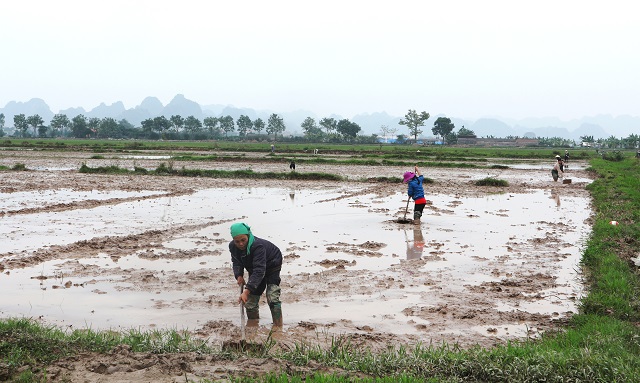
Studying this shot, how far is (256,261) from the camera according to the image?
6012 millimetres

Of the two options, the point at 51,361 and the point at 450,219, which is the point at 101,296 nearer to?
the point at 51,361

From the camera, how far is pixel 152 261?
9484 millimetres

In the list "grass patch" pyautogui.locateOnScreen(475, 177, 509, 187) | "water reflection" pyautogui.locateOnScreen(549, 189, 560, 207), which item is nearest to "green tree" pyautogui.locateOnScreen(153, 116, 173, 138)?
"grass patch" pyautogui.locateOnScreen(475, 177, 509, 187)

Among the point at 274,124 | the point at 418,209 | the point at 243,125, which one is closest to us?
the point at 418,209

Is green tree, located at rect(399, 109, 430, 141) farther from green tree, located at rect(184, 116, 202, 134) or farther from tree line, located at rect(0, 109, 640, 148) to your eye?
green tree, located at rect(184, 116, 202, 134)

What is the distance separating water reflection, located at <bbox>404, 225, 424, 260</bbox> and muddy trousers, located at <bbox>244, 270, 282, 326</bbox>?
436cm

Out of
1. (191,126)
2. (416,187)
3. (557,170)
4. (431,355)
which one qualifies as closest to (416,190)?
(416,187)

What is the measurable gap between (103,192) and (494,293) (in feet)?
54.1

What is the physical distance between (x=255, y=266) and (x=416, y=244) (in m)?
6.12

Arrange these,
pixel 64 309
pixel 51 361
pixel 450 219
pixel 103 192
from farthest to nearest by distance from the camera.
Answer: pixel 103 192, pixel 450 219, pixel 64 309, pixel 51 361

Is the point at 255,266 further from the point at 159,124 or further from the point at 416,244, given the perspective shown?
the point at 159,124

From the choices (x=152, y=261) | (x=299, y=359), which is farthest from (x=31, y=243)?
(x=299, y=359)

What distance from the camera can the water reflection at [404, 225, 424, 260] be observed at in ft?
34.0

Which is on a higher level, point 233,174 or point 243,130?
point 243,130
